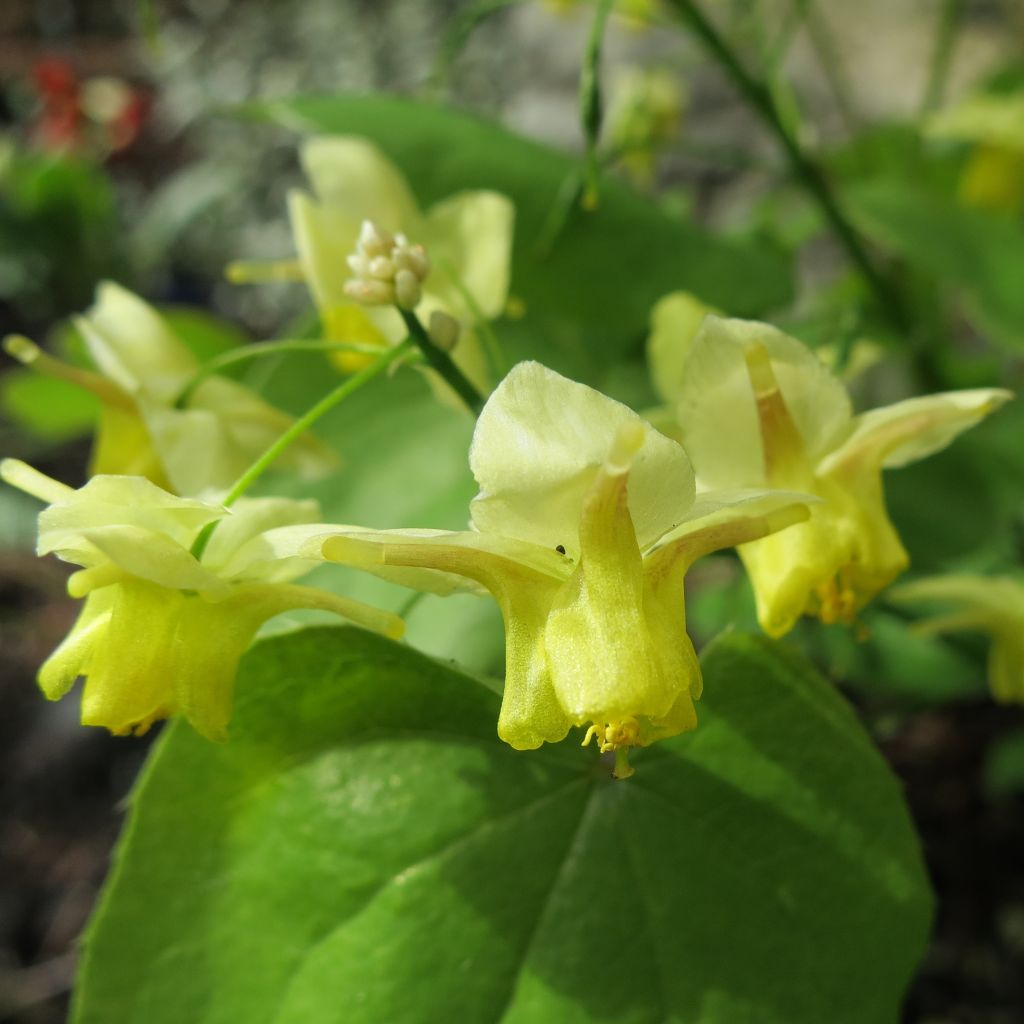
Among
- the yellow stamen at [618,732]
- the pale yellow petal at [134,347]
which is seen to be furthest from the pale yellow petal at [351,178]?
the yellow stamen at [618,732]

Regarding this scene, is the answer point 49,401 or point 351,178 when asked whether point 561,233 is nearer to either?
point 351,178

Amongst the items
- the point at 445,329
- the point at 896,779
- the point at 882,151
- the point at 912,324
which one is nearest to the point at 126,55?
the point at 882,151

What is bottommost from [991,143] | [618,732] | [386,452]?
[991,143]

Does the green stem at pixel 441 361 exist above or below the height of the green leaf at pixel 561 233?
above

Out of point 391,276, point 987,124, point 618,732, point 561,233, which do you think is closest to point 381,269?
point 391,276

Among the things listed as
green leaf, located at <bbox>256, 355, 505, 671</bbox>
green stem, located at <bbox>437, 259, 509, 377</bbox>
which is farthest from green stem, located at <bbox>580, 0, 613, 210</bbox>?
green leaf, located at <bbox>256, 355, 505, 671</bbox>

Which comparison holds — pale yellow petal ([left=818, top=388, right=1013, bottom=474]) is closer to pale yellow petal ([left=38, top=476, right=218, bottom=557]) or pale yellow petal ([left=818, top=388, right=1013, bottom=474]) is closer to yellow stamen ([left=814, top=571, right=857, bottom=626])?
yellow stamen ([left=814, top=571, right=857, bottom=626])

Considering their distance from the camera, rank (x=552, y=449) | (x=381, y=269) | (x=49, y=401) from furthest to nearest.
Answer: (x=49, y=401) → (x=381, y=269) → (x=552, y=449)

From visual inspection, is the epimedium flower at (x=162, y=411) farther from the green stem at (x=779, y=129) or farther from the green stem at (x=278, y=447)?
the green stem at (x=779, y=129)
